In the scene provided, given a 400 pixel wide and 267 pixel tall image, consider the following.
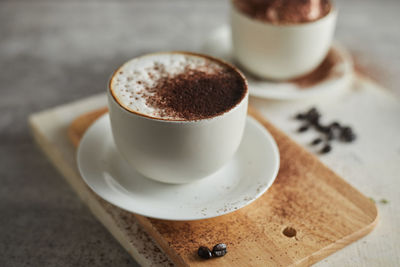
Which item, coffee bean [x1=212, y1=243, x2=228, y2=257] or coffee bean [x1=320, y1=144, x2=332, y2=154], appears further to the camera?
coffee bean [x1=320, y1=144, x2=332, y2=154]

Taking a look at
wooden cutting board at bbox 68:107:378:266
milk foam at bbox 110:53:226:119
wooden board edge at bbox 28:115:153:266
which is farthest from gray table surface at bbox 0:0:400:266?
milk foam at bbox 110:53:226:119

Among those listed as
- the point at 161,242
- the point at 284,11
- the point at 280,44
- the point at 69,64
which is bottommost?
the point at 69,64

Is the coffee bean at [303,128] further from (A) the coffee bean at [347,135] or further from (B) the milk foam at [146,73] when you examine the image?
(B) the milk foam at [146,73]

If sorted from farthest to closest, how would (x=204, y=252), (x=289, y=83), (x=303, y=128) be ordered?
(x=289, y=83) < (x=303, y=128) < (x=204, y=252)

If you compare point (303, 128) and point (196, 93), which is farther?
point (303, 128)

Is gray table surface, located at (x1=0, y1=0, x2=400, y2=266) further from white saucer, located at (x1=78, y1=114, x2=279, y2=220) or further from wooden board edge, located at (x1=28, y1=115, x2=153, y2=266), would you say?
white saucer, located at (x1=78, y1=114, x2=279, y2=220)

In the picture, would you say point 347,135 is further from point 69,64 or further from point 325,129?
point 69,64

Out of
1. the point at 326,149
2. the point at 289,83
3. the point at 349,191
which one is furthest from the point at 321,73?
the point at 349,191
